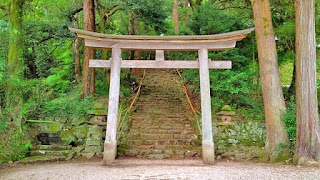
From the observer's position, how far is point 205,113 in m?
6.20

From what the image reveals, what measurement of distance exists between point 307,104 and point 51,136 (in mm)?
7032

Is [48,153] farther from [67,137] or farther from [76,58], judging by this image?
[76,58]

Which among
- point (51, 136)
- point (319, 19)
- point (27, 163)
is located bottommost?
point (27, 163)

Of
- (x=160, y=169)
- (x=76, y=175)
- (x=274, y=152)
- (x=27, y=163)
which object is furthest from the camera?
(x=27, y=163)

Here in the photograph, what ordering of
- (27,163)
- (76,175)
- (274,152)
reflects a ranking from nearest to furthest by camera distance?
(76,175)
(274,152)
(27,163)

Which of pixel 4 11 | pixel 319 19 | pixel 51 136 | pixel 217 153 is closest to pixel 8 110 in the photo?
pixel 51 136

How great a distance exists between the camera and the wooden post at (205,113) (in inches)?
235

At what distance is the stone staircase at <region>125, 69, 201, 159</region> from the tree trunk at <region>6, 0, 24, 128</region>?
347 centimetres

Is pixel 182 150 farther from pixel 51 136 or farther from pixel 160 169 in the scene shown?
pixel 51 136

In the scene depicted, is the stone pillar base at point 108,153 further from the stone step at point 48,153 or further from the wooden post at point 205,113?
the wooden post at point 205,113

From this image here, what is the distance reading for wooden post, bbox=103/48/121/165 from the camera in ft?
19.5

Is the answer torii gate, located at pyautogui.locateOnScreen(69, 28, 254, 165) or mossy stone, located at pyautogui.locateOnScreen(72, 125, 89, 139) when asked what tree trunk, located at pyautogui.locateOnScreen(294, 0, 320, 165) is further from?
mossy stone, located at pyautogui.locateOnScreen(72, 125, 89, 139)

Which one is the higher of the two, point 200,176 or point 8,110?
point 8,110

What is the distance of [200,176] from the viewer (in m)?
4.58
